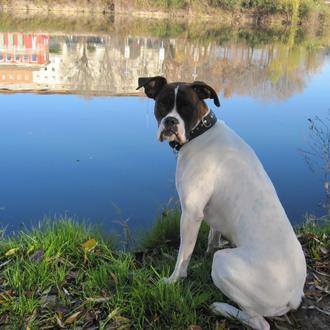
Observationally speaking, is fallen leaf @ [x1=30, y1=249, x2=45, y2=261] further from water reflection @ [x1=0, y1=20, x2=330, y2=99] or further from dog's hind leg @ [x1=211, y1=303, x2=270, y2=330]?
water reflection @ [x1=0, y1=20, x2=330, y2=99]

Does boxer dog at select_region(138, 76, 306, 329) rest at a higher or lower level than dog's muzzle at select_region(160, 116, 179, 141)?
lower

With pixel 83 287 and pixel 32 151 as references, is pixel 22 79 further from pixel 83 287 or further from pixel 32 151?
pixel 83 287

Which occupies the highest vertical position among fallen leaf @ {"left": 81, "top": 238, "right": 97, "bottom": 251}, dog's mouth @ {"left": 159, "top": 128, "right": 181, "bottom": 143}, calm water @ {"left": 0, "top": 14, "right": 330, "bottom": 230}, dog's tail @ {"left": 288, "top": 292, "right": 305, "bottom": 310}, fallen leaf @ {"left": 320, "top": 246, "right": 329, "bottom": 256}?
dog's mouth @ {"left": 159, "top": 128, "right": 181, "bottom": 143}

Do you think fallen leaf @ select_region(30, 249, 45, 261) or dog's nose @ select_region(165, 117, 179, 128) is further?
fallen leaf @ select_region(30, 249, 45, 261)

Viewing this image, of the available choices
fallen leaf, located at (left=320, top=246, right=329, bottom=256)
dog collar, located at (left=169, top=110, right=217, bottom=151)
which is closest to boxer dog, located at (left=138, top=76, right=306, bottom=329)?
dog collar, located at (left=169, top=110, right=217, bottom=151)

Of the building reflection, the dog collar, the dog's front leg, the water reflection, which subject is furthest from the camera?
the water reflection

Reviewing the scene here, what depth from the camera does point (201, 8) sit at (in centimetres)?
4728

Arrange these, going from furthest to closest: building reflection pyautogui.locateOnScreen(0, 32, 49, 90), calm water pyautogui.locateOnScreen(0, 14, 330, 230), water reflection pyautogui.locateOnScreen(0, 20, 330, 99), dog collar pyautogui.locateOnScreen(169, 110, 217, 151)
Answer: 1. water reflection pyautogui.locateOnScreen(0, 20, 330, 99)
2. building reflection pyautogui.locateOnScreen(0, 32, 49, 90)
3. calm water pyautogui.locateOnScreen(0, 14, 330, 230)
4. dog collar pyautogui.locateOnScreen(169, 110, 217, 151)

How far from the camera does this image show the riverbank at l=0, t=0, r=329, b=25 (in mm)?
41037

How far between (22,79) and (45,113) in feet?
13.7

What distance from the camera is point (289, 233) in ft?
9.78

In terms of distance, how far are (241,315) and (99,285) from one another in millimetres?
1014

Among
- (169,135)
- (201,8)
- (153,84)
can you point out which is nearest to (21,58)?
(153,84)

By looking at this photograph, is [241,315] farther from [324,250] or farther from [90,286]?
[324,250]
